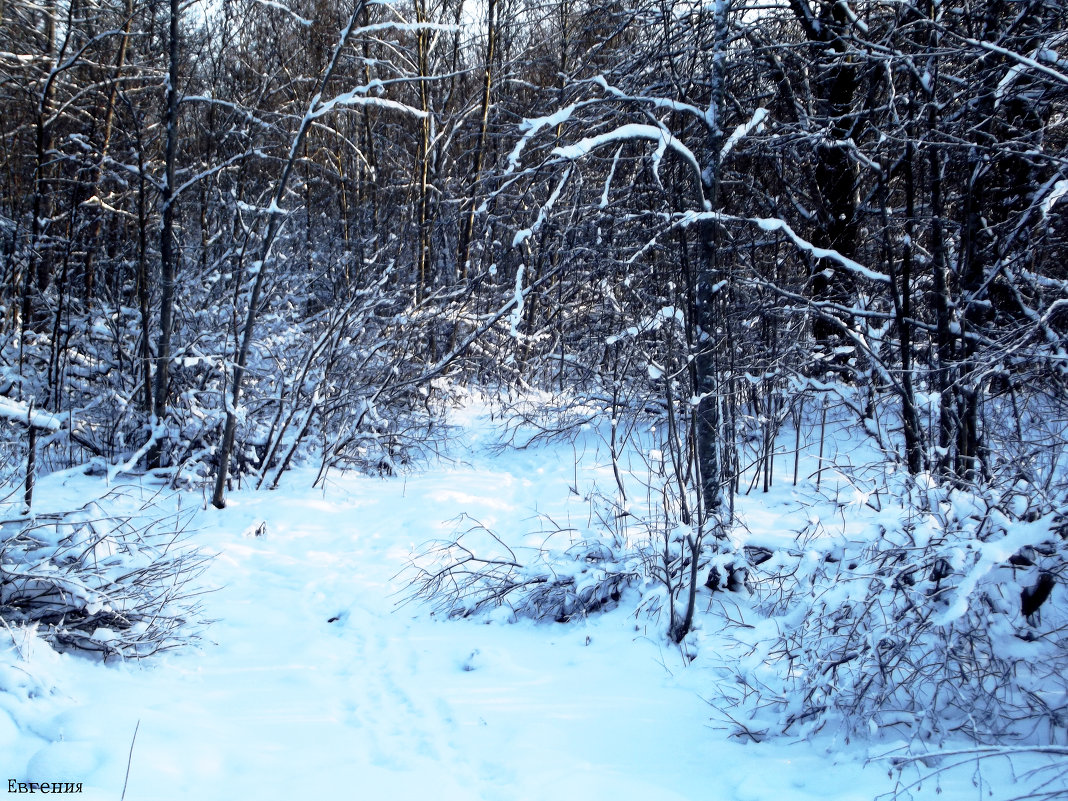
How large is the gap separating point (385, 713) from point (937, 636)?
268cm

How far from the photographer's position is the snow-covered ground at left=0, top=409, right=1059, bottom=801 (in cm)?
297

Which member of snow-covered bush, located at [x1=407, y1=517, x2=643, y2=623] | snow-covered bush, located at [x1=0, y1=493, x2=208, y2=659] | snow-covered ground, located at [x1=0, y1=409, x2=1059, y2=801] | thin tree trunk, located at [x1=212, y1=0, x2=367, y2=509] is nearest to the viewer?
snow-covered ground, located at [x1=0, y1=409, x2=1059, y2=801]

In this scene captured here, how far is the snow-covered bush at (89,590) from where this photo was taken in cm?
361

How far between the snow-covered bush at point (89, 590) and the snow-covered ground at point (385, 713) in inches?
5.9

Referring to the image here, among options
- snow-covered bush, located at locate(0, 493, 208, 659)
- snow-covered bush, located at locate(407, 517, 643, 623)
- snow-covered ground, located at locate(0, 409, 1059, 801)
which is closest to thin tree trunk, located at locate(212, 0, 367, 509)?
snow-covered ground, located at locate(0, 409, 1059, 801)

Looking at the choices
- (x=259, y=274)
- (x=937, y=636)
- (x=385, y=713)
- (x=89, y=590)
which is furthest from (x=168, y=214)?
(x=937, y=636)

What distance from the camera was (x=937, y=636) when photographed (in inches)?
127

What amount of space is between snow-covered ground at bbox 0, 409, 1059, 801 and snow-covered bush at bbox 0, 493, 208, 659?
15 cm

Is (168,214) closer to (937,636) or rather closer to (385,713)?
(385,713)

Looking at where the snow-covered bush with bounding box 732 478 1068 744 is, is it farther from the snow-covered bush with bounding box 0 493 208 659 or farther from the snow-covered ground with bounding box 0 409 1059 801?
the snow-covered bush with bounding box 0 493 208 659

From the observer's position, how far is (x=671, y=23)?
486cm

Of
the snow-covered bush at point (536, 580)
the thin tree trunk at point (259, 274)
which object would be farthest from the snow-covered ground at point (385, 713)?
the thin tree trunk at point (259, 274)

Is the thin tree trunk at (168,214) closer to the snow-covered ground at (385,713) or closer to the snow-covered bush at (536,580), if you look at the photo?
the snow-covered ground at (385,713)

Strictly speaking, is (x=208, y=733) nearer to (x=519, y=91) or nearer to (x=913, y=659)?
(x=913, y=659)
